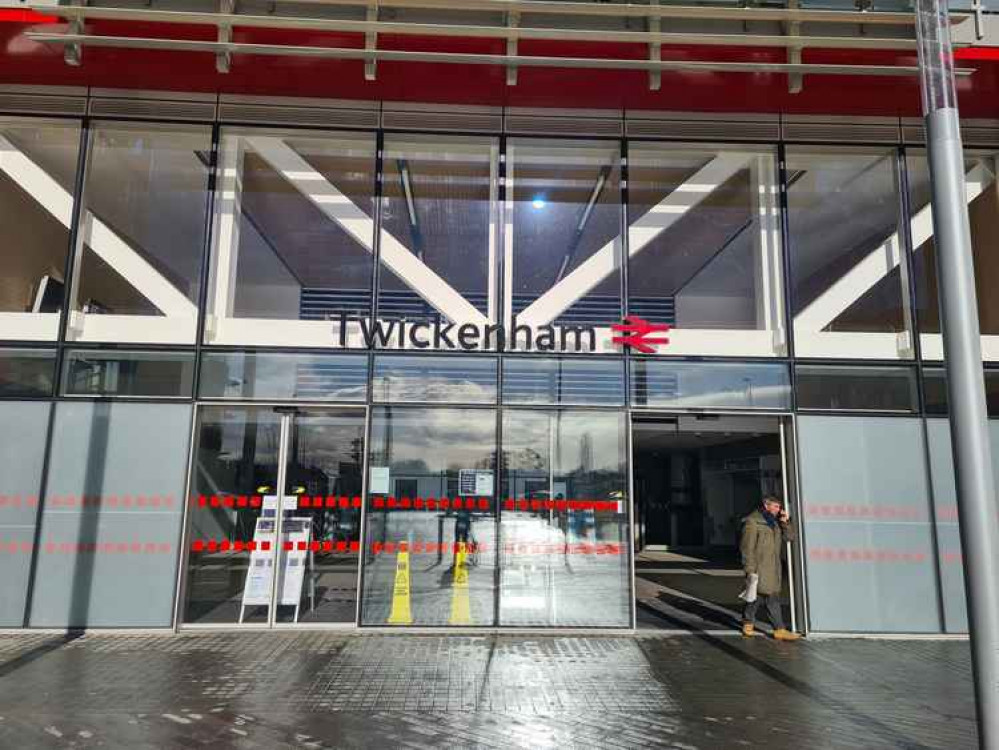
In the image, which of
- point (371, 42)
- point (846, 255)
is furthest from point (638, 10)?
point (846, 255)

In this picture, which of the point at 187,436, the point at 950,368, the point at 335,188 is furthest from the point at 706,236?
the point at 187,436

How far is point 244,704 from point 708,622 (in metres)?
6.13

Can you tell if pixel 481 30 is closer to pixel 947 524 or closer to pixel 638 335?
pixel 638 335

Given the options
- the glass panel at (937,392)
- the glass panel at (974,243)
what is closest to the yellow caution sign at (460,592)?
the glass panel at (937,392)

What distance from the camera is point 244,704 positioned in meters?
5.96

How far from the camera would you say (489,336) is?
30.0 feet

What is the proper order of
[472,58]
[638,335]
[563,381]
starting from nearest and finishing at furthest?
[472,58], [563,381], [638,335]

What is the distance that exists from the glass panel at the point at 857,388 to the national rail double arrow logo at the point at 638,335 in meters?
1.83

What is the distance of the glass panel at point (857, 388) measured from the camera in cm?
911

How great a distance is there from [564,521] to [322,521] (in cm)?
302

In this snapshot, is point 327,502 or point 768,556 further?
point 327,502

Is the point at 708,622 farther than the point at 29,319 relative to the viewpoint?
Yes

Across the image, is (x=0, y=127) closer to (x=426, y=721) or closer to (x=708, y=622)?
(x=426, y=721)

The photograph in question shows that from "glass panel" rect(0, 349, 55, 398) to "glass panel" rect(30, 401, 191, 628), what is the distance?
1.29 ft
